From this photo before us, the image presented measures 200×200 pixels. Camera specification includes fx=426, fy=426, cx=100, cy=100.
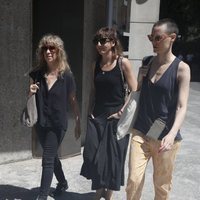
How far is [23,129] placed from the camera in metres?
5.46

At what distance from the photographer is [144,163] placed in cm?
336

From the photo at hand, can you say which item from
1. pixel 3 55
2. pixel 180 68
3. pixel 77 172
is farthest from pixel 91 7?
pixel 180 68

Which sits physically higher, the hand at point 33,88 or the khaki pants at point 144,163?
the hand at point 33,88

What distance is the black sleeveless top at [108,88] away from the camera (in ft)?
12.5

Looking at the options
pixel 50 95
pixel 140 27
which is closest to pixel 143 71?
pixel 50 95

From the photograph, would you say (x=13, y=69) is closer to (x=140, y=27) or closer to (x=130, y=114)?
(x=130, y=114)

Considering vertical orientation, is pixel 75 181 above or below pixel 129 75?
below

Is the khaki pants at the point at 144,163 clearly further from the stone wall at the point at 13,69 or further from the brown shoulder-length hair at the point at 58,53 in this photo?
the stone wall at the point at 13,69

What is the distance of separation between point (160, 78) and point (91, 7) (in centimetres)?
306

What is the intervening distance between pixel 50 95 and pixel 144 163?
113 centimetres

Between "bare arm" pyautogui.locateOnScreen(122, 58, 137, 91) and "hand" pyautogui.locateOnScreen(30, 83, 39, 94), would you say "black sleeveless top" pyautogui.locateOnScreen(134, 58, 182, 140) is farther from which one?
"hand" pyautogui.locateOnScreen(30, 83, 39, 94)

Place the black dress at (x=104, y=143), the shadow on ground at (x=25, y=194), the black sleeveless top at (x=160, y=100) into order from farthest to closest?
1. the shadow on ground at (x=25, y=194)
2. the black dress at (x=104, y=143)
3. the black sleeveless top at (x=160, y=100)

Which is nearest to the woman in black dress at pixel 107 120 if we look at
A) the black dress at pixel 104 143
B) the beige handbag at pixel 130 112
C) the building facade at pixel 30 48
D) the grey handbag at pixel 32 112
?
the black dress at pixel 104 143

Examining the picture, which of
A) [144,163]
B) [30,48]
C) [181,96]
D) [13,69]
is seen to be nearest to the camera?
[181,96]
